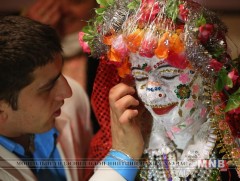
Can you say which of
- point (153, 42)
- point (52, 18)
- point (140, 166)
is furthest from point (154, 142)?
point (52, 18)

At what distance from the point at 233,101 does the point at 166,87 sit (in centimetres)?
17

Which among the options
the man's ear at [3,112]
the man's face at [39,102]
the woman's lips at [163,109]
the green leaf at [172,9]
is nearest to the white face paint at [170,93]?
the woman's lips at [163,109]

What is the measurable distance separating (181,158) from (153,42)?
0.33 metres

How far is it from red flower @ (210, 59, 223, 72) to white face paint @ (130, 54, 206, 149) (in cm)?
6

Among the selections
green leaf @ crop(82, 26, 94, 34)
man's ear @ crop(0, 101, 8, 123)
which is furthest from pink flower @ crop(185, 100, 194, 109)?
man's ear @ crop(0, 101, 8, 123)

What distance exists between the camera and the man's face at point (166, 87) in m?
1.09

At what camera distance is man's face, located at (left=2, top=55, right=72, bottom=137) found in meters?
1.14

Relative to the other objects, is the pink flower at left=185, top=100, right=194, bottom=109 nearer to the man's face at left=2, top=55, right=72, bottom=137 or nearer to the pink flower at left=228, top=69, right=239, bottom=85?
the pink flower at left=228, top=69, right=239, bottom=85

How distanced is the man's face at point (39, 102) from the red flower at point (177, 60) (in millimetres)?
309

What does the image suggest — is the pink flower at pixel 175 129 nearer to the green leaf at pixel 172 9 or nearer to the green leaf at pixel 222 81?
the green leaf at pixel 222 81

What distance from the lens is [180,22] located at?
3.45 feet

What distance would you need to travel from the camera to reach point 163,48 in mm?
1027

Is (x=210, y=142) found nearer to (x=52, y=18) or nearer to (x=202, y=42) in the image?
(x=202, y=42)

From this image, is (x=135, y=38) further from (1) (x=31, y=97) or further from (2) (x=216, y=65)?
(1) (x=31, y=97)
